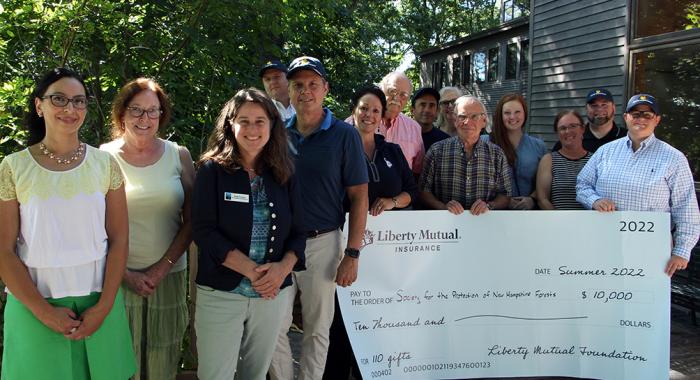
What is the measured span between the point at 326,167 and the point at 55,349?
4.73 feet

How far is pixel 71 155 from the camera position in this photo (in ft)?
7.75

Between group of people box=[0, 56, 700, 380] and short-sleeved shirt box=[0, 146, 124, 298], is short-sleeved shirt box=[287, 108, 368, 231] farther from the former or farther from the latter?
short-sleeved shirt box=[0, 146, 124, 298]

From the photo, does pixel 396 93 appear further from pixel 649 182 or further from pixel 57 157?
pixel 57 157

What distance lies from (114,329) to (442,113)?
3.63 metres

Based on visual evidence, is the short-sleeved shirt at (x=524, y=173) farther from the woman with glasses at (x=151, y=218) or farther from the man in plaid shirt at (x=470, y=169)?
the woman with glasses at (x=151, y=218)

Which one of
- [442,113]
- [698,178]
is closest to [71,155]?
[442,113]

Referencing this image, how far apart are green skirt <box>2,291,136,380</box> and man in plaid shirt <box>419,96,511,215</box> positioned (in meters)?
2.05

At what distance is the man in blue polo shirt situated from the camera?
2.90 metres

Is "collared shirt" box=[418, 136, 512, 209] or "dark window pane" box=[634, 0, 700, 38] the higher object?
"dark window pane" box=[634, 0, 700, 38]

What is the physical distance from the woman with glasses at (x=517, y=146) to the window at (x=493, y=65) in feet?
58.2

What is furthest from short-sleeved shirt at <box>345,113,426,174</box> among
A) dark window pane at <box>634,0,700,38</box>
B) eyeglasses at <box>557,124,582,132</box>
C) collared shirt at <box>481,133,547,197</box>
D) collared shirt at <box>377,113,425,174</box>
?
dark window pane at <box>634,0,700,38</box>

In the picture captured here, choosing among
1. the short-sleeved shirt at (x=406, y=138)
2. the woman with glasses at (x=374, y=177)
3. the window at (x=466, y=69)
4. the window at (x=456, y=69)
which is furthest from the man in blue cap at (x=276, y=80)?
the window at (x=456, y=69)

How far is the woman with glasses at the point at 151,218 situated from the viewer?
8.66 ft

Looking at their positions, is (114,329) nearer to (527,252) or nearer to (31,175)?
(31,175)
